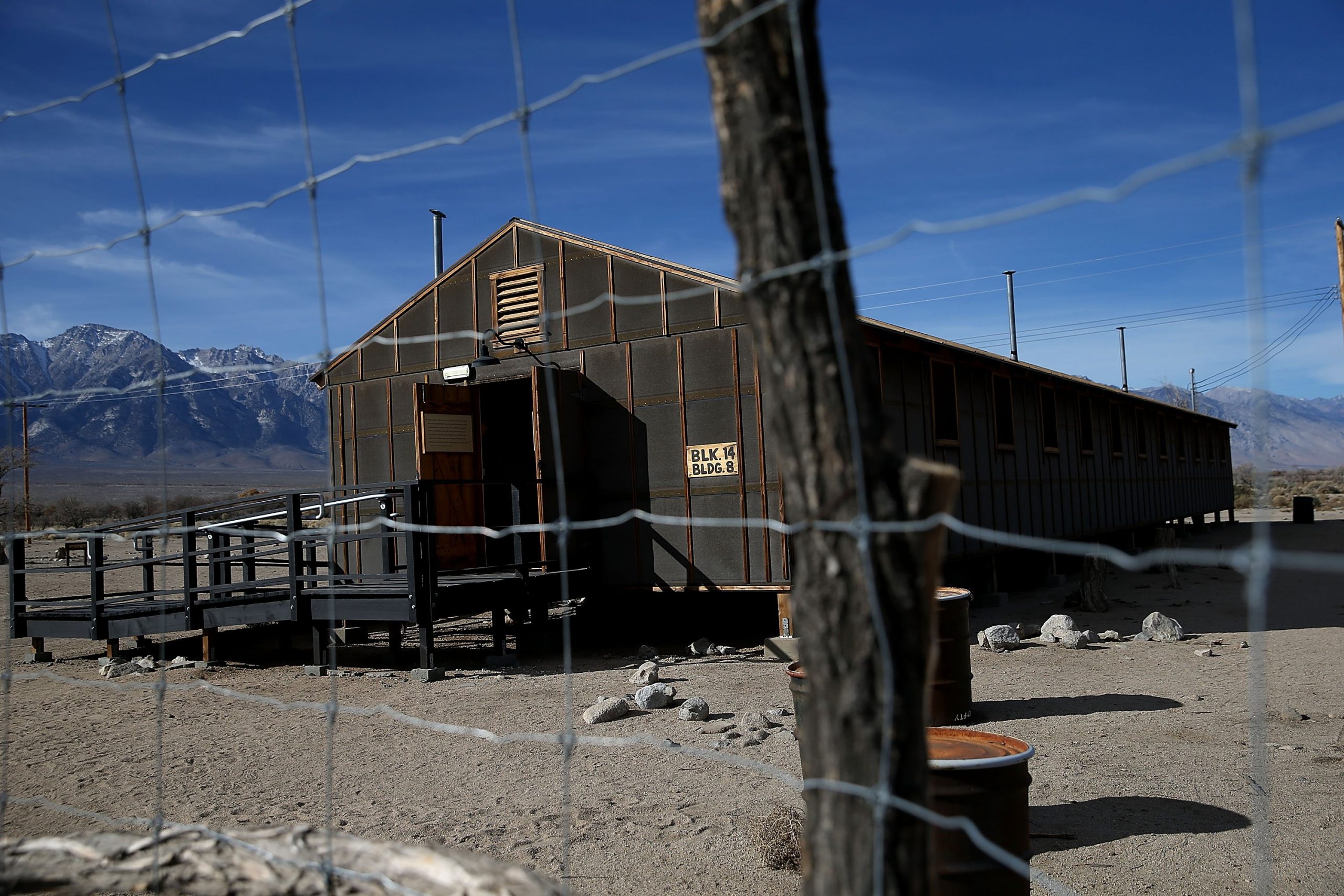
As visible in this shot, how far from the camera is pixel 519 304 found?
1183 cm

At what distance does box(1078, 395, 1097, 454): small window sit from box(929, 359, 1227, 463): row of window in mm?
10

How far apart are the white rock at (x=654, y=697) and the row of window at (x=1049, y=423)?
6.47 metres

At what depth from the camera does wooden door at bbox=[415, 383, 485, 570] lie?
11383 mm

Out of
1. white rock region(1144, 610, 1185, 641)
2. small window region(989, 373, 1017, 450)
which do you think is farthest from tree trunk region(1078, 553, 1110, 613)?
small window region(989, 373, 1017, 450)

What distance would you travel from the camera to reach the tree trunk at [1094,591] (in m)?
12.8

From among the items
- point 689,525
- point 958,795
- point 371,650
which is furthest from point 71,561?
point 958,795

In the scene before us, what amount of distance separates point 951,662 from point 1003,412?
965 centimetres

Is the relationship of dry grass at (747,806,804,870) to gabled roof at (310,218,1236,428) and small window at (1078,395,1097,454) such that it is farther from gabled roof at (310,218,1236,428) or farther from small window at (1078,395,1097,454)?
small window at (1078,395,1097,454)

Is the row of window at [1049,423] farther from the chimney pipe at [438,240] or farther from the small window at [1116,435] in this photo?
the chimney pipe at [438,240]

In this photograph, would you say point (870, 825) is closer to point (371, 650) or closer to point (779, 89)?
point (779, 89)

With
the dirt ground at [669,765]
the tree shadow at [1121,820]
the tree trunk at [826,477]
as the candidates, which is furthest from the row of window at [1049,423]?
Result: the tree trunk at [826,477]

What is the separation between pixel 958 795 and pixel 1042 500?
14109 millimetres

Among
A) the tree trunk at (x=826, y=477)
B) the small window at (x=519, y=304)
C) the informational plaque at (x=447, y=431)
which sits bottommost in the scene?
the tree trunk at (x=826, y=477)

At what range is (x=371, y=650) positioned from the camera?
1171cm
